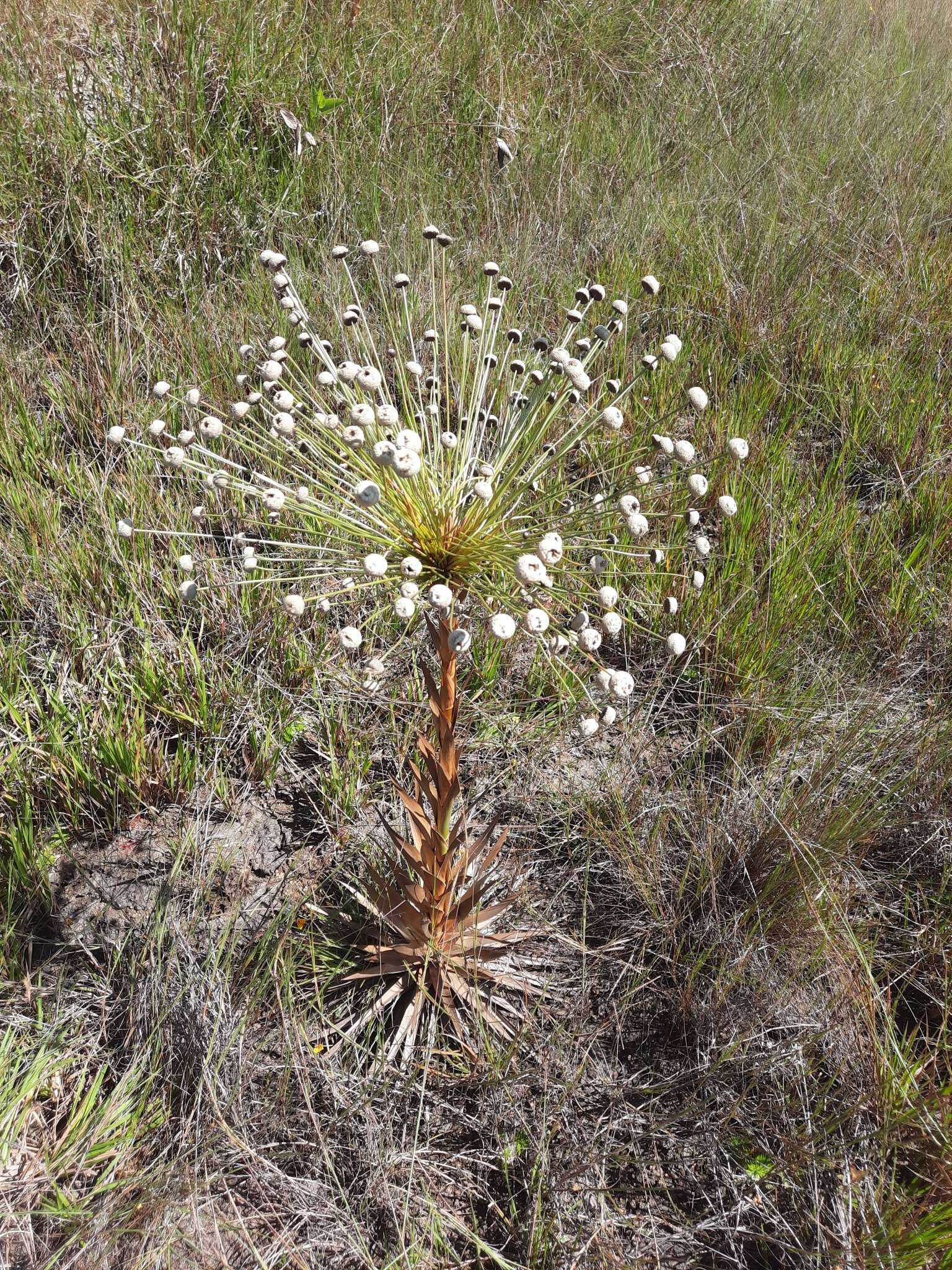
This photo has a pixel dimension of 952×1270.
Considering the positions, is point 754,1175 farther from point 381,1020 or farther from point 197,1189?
point 197,1189

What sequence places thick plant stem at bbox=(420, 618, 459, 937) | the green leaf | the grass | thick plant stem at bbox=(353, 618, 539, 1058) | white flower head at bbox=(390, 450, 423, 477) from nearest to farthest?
white flower head at bbox=(390, 450, 423, 477)
thick plant stem at bbox=(420, 618, 459, 937)
the grass
thick plant stem at bbox=(353, 618, 539, 1058)
the green leaf

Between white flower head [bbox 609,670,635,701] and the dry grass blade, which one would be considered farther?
the dry grass blade

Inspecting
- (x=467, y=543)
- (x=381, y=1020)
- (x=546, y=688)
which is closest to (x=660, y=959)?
(x=381, y=1020)

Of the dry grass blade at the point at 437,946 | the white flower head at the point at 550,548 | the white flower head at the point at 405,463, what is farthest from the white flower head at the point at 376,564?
the dry grass blade at the point at 437,946

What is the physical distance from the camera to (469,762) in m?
2.32

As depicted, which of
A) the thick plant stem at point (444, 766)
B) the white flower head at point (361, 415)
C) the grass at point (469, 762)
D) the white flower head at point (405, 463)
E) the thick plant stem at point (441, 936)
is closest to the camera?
the white flower head at point (405, 463)

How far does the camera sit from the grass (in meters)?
1.57

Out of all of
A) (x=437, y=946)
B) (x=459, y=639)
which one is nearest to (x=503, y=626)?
(x=459, y=639)

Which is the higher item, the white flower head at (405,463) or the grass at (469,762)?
the white flower head at (405,463)

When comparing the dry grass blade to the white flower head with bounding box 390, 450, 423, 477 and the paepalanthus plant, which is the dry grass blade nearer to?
the paepalanthus plant

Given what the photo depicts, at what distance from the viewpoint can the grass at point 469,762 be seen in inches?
61.8

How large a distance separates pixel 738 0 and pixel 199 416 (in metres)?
5.13

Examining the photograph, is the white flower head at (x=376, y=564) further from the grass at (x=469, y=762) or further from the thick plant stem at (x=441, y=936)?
the grass at (x=469, y=762)

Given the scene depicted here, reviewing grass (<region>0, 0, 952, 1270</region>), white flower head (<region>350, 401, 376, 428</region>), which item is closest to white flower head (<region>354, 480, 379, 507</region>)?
white flower head (<region>350, 401, 376, 428</region>)
